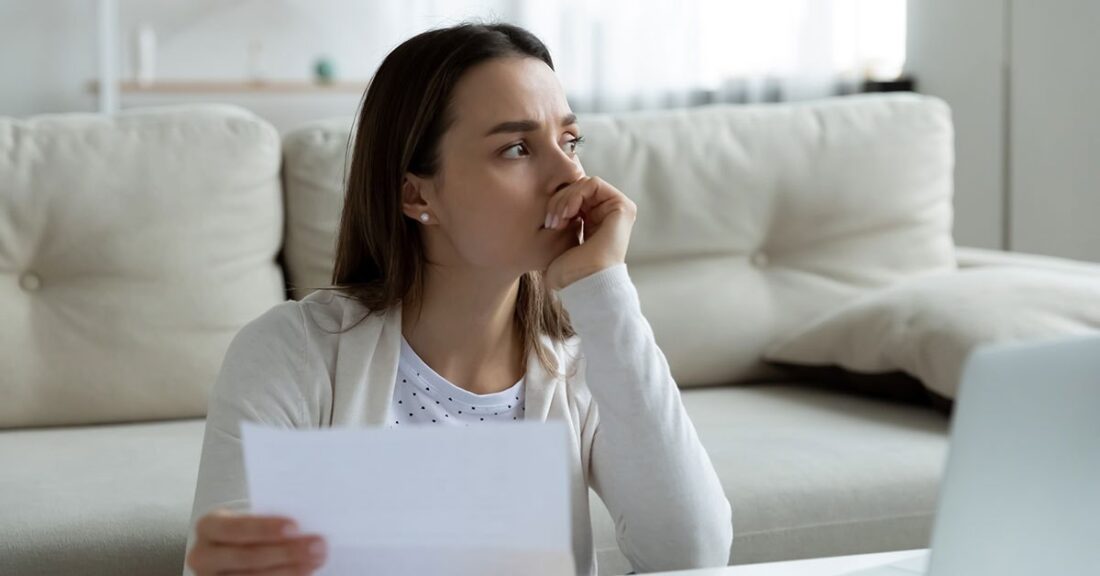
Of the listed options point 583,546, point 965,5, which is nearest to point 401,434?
point 583,546

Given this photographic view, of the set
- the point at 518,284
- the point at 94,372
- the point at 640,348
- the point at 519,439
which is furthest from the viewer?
the point at 94,372

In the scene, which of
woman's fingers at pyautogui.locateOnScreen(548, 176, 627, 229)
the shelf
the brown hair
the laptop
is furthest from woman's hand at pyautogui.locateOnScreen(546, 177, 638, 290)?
the shelf

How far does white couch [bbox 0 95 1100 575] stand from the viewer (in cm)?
165

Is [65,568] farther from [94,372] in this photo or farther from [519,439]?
[519,439]

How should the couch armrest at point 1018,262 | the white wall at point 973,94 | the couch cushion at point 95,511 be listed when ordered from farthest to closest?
the white wall at point 973,94 < the couch armrest at point 1018,262 < the couch cushion at point 95,511

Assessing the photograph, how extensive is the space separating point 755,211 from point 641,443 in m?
1.14

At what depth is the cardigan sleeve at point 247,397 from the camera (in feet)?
3.71

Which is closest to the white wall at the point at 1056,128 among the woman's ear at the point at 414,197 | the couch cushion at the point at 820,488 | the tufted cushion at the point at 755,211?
the tufted cushion at the point at 755,211

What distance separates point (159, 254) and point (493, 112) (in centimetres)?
90

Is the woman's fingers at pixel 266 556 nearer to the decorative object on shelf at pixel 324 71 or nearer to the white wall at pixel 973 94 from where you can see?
the white wall at pixel 973 94

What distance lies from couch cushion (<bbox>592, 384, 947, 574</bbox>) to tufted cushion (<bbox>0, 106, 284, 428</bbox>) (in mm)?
730

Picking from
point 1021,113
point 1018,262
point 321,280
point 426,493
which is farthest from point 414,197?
point 1021,113

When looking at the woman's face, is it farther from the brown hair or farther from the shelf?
the shelf

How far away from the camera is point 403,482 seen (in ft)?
2.28
